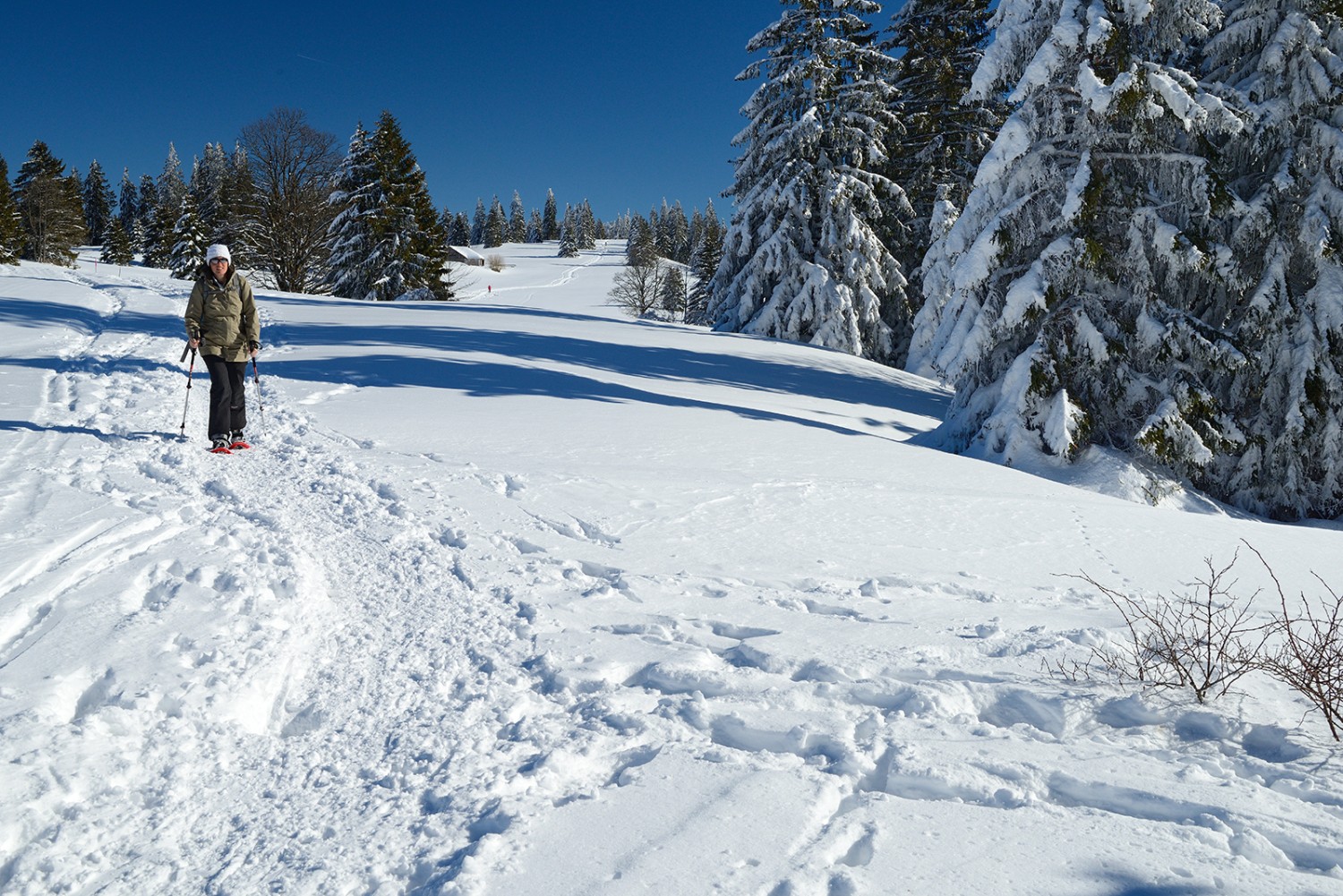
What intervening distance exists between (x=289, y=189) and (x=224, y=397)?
84.8ft

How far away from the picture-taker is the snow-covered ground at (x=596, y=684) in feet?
7.34

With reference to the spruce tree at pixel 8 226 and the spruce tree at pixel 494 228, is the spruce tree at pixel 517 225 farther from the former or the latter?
the spruce tree at pixel 8 226

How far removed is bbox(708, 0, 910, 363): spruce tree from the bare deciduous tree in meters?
18.0

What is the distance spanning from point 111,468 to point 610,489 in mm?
3963

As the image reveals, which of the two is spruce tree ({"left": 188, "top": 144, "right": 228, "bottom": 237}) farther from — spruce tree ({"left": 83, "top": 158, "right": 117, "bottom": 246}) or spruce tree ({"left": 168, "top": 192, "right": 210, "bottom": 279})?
spruce tree ({"left": 83, "top": 158, "right": 117, "bottom": 246})

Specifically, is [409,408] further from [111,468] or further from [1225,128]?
[1225,128]

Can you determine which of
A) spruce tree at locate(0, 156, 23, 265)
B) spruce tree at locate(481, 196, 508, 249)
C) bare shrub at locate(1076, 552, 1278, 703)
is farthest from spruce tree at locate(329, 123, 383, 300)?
spruce tree at locate(481, 196, 508, 249)

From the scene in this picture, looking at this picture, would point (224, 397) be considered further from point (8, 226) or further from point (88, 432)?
point (8, 226)

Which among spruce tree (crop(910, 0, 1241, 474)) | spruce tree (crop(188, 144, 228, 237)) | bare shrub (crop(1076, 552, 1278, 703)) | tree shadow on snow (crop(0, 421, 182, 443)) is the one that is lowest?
bare shrub (crop(1076, 552, 1278, 703))

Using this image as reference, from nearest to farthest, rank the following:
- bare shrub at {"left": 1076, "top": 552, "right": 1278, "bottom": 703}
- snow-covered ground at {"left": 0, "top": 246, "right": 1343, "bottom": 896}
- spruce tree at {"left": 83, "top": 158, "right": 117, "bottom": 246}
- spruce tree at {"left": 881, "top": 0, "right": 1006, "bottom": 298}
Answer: snow-covered ground at {"left": 0, "top": 246, "right": 1343, "bottom": 896}, bare shrub at {"left": 1076, "top": 552, "right": 1278, "bottom": 703}, spruce tree at {"left": 881, "top": 0, "right": 1006, "bottom": 298}, spruce tree at {"left": 83, "top": 158, "right": 117, "bottom": 246}

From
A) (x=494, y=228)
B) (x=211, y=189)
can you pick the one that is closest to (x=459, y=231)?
(x=494, y=228)

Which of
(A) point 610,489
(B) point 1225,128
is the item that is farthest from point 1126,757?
(B) point 1225,128

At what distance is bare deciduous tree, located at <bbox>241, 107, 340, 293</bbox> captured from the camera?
93.0 feet

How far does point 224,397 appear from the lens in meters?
6.72
